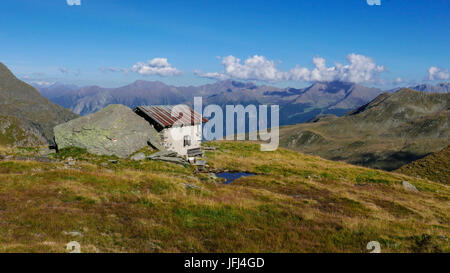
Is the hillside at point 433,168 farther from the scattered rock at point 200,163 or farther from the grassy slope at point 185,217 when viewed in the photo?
the scattered rock at point 200,163

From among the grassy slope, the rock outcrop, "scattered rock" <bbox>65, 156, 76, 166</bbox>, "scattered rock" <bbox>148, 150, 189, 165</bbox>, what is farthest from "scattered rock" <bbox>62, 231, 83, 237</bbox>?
the rock outcrop

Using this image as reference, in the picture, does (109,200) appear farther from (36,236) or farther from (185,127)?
(185,127)

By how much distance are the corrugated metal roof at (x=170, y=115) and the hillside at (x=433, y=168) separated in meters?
44.5

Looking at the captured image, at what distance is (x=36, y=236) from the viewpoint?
1009 cm

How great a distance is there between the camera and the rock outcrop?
28812 millimetres

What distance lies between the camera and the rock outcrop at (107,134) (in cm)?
2881

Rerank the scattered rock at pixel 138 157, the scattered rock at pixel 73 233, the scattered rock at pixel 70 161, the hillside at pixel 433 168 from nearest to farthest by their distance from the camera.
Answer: the scattered rock at pixel 73 233
the scattered rock at pixel 70 161
the scattered rock at pixel 138 157
the hillside at pixel 433 168

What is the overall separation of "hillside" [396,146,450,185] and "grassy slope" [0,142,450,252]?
3413 centimetres

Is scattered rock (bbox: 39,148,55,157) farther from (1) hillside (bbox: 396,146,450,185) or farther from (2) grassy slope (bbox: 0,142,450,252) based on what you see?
(1) hillside (bbox: 396,146,450,185)

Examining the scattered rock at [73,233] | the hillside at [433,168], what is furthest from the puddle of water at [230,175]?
the hillside at [433,168]

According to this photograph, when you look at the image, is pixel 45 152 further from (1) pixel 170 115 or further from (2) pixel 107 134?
(1) pixel 170 115
